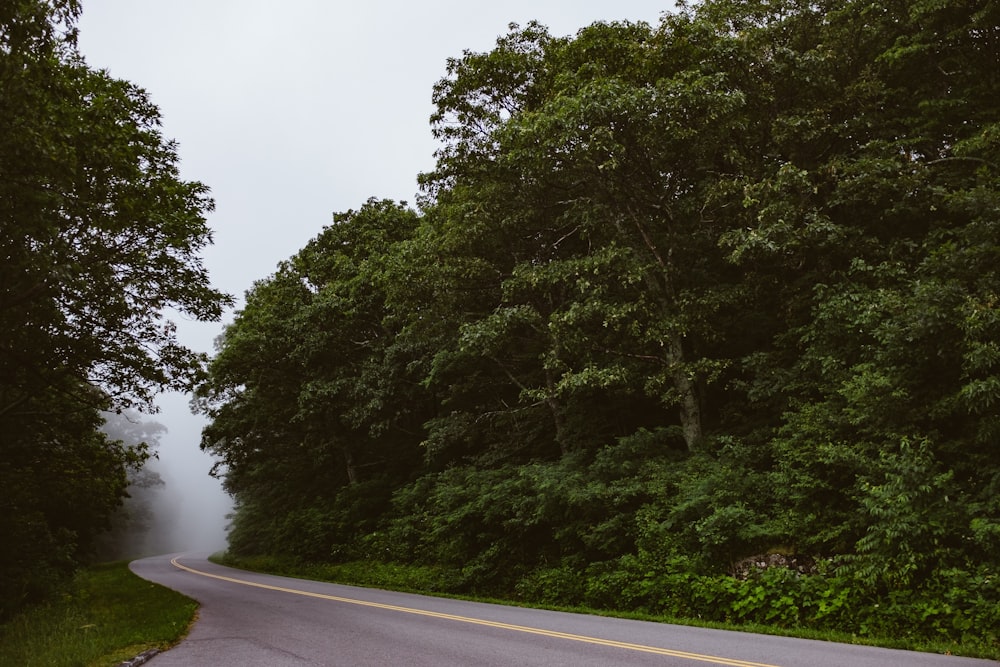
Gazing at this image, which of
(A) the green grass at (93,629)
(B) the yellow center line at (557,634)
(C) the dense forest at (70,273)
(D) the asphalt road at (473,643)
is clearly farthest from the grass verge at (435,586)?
(C) the dense forest at (70,273)

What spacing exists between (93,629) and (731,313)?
54.4 feet

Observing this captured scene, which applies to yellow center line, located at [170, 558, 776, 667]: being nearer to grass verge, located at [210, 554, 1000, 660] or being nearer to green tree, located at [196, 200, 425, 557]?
grass verge, located at [210, 554, 1000, 660]

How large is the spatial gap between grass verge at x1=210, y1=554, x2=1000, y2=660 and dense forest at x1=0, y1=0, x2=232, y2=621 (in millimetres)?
8223

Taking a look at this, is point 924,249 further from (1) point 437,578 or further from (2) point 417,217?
(2) point 417,217

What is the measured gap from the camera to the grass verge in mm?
7922

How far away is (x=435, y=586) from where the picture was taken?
17625mm

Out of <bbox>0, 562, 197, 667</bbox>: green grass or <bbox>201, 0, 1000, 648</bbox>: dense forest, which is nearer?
<bbox>0, 562, 197, 667</bbox>: green grass

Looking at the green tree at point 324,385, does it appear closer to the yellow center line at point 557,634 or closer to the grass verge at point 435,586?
the grass verge at point 435,586

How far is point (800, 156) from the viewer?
51.3 ft

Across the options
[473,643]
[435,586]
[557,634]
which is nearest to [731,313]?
[557,634]

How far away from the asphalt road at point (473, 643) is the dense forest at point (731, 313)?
1796 millimetres

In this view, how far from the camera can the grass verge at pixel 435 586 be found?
792 centimetres

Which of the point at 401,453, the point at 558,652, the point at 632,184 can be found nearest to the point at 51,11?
the point at 558,652

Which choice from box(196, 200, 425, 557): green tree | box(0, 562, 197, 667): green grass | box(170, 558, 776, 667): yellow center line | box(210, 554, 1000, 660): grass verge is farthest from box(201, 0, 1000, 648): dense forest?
box(0, 562, 197, 667): green grass
